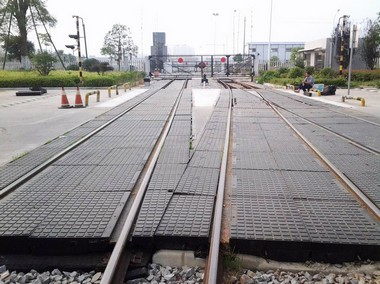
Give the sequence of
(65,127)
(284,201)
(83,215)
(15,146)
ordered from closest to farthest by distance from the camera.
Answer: (83,215)
(284,201)
(15,146)
(65,127)

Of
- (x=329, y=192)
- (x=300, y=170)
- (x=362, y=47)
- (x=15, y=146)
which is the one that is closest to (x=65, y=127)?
(x=15, y=146)

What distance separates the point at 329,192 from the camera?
476 centimetres

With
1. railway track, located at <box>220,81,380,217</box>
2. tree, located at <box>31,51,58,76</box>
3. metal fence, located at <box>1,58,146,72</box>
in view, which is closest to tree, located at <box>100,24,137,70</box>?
metal fence, located at <box>1,58,146,72</box>

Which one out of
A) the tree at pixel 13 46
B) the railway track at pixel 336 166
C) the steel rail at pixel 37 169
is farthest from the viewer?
the tree at pixel 13 46

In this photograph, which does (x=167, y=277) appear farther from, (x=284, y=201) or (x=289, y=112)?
(x=289, y=112)

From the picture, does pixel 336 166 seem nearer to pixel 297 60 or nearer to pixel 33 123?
pixel 33 123

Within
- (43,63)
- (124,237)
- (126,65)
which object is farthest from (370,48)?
(124,237)

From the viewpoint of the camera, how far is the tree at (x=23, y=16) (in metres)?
37.2

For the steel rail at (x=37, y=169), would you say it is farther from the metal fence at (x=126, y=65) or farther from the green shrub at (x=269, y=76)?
the metal fence at (x=126, y=65)

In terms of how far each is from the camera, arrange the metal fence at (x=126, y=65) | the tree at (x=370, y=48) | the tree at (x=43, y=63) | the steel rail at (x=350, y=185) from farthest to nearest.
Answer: the metal fence at (x=126, y=65), the tree at (x=370, y=48), the tree at (x=43, y=63), the steel rail at (x=350, y=185)

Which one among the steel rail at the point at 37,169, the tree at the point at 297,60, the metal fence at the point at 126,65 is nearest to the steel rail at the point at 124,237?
the steel rail at the point at 37,169

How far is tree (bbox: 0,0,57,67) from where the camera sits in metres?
37.2

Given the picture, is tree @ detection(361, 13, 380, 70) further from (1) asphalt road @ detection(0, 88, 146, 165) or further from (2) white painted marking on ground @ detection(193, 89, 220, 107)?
(1) asphalt road @ detection(0, 88, 146, 165)

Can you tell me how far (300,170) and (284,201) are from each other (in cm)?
148
